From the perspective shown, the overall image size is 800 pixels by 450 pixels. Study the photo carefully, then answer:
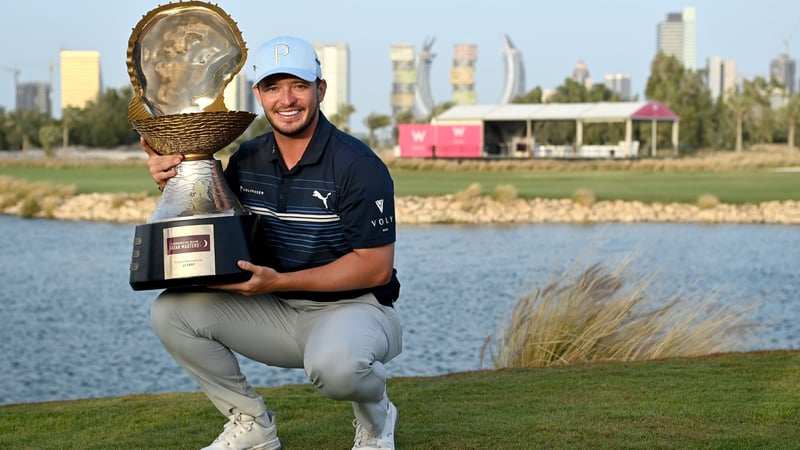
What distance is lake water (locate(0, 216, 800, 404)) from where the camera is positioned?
11.7 m

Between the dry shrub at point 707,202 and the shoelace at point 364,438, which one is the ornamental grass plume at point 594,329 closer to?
the shoelace at point 364,438

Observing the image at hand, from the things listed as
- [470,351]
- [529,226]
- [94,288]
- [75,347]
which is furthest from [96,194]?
[470,351]

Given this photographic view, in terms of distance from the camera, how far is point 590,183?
44656mm

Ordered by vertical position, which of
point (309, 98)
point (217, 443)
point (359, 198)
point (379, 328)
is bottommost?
point (217, 443)

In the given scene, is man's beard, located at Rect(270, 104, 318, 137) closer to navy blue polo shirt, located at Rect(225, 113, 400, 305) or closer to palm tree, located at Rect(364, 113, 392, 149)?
navy blue polo shirt, located at Rect(225, 113, 400, 305)

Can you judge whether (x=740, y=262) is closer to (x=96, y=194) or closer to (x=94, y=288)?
(x=94, y=288)

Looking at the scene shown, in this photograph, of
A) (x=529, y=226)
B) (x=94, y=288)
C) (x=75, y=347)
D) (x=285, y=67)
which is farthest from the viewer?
(x=529, y=226)

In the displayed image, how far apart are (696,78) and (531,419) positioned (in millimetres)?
86990

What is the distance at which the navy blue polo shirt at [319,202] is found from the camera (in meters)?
4.44

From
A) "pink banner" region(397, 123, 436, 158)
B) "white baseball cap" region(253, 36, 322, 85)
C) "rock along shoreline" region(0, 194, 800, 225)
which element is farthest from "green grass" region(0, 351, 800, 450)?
"pink banner" region(397, 123, 436, 158)

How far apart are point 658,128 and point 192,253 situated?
74.7m

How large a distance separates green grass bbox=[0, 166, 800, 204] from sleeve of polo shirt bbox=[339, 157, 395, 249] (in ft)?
103

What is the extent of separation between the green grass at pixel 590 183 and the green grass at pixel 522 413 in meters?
29.0

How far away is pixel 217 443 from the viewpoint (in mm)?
4695
